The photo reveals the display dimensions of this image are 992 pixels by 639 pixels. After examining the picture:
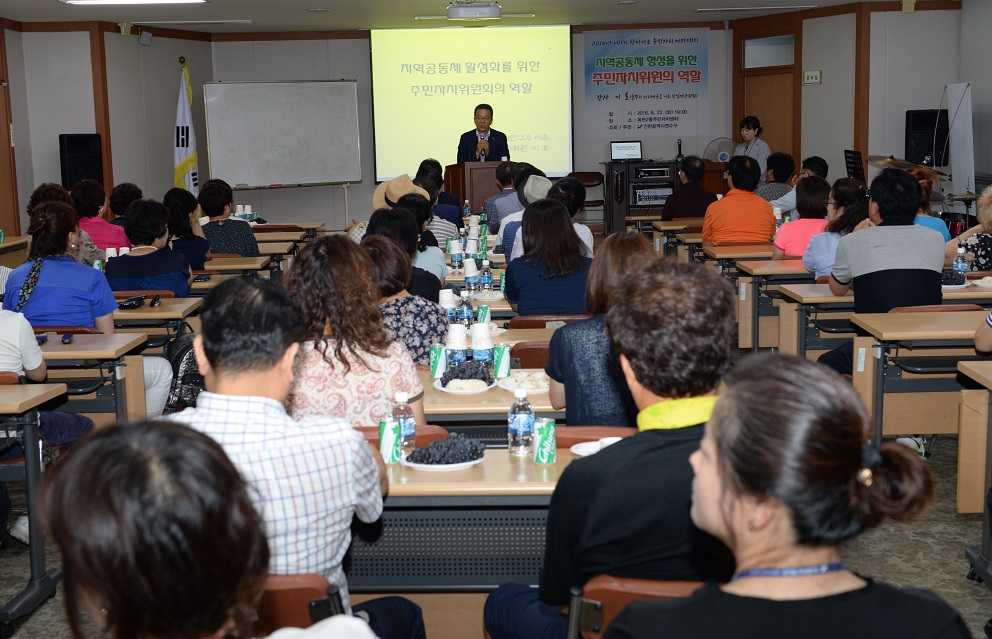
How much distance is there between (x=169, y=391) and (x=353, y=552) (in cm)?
281

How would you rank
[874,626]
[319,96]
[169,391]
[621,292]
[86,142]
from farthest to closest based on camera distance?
1. [319,96]
2. [86,142]
3. [169,391]
4. [621,292]
5. [874,626]

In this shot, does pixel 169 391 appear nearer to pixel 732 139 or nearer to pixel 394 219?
pixel 394 219

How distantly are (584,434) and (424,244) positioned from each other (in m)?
3.43

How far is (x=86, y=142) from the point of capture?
457 inches

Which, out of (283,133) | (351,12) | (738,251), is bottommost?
(738,251)

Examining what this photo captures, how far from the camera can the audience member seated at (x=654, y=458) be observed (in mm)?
1909

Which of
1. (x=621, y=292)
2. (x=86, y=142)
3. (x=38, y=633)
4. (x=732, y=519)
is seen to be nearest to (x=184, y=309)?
(x=38, y=633)

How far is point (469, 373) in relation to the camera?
3.69 metres

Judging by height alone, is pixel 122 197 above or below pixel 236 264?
above

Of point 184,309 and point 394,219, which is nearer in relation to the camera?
point 394,219

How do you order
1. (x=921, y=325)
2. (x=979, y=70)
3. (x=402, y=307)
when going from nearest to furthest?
1. (x=402, y=307)
2. (x=921, y=325)
3. (x=979, y=70)

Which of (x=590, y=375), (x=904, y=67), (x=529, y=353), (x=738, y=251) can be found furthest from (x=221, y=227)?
(x=904, y=67)

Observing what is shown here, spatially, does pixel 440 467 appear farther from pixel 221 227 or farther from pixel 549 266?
pixel 221 227

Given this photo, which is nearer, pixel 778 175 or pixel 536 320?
pixel 536 320
